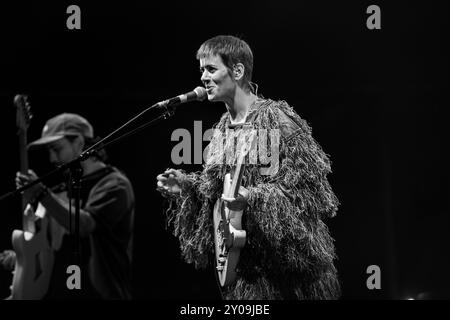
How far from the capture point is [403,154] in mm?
3863

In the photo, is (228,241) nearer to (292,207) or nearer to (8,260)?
(292,207)

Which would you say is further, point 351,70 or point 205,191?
point 351,70

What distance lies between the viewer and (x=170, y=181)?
300 centimetres

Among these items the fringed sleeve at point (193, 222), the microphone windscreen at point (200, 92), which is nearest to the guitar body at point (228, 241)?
the fringed sleeve at point (193, 222)

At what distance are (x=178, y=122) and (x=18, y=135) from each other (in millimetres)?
893

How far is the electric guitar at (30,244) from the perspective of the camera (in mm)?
3783

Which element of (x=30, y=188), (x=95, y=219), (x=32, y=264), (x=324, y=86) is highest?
(x=324, y=86)

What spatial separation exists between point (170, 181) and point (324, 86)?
3.76ft

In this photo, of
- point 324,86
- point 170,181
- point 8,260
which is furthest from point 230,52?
point 8,260

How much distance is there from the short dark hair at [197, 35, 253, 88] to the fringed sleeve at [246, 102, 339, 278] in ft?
0.74

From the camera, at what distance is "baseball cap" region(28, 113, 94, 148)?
4.03m

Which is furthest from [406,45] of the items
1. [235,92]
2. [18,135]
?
[18,135]

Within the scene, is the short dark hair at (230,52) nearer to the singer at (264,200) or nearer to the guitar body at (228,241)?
the singer at (264,200)
